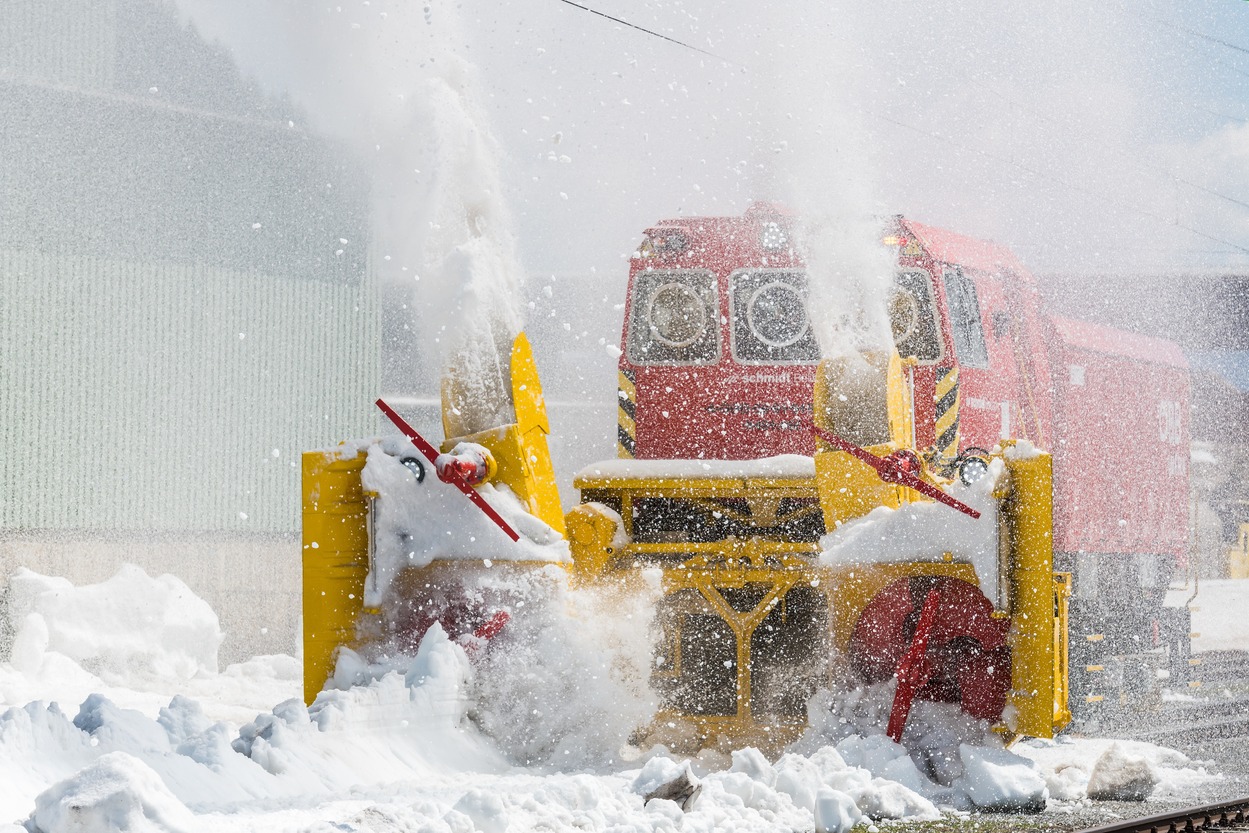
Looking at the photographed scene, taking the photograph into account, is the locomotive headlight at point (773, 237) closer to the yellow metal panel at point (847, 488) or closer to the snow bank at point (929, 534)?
the yellow metal panel at point (847, 488)

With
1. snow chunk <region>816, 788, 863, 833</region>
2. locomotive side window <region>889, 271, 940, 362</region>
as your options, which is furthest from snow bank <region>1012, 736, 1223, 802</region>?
locomotive side window <region>889, 271, 940, 362</region>

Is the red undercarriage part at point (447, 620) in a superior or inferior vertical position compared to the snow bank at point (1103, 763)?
superior

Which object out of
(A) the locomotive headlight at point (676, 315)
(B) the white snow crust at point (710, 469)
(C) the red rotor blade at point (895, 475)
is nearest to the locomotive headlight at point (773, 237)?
(A) the locomotive headlight at point (676, 315)

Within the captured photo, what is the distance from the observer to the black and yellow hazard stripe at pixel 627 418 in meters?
8.88

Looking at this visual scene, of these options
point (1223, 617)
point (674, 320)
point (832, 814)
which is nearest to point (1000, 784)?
point (832, 814)

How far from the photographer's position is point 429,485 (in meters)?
7.77

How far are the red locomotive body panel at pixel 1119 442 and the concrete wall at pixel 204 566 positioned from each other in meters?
9.08

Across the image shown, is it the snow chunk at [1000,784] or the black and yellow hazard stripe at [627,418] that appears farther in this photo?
the black and yellow hazard stripe at [627,418]

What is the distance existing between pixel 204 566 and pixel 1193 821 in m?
14.0

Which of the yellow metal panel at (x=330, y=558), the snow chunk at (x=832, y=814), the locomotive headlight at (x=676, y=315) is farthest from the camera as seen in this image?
the locomotive headlight at (x=676, y=315)

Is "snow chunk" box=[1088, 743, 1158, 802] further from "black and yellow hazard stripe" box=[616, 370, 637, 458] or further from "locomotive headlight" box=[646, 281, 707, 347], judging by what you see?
"locomotive headlight" box=[646, 281, 707, 347]

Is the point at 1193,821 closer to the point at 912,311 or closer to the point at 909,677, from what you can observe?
the point at 909,677

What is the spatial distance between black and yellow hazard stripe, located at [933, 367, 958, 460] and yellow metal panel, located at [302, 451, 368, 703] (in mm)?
2831

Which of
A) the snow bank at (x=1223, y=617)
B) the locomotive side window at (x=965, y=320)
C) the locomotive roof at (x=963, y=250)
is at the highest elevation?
the locomotive roof at (x=963, y=250)
